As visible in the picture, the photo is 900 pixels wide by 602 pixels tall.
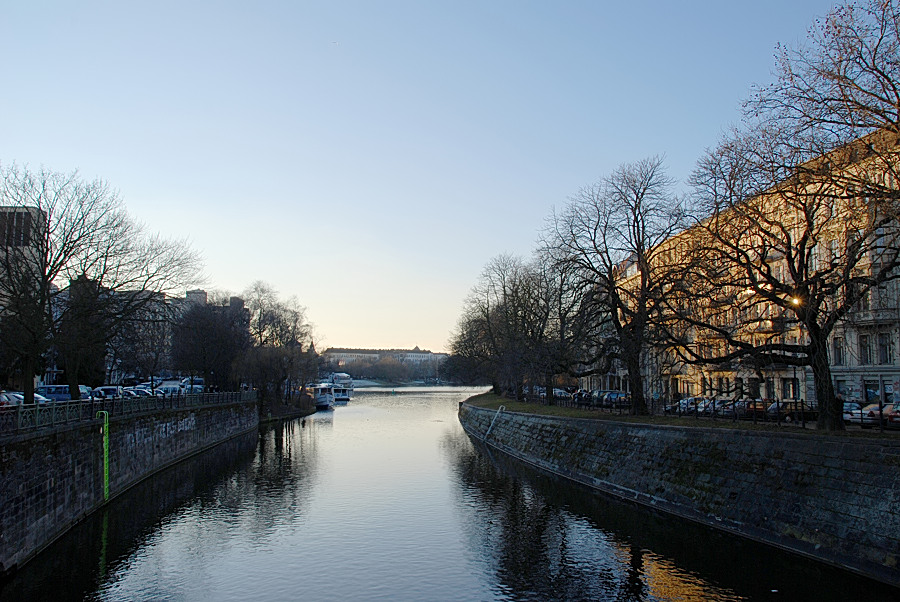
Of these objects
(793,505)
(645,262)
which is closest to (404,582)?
(793,505)

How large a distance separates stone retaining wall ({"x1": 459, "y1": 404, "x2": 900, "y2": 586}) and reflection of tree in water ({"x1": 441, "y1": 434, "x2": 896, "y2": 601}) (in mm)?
552

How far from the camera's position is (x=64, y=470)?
71.7ft

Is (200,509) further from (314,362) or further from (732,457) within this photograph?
(314,362)

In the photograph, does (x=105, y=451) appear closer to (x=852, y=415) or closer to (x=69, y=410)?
(x=69, y=410)

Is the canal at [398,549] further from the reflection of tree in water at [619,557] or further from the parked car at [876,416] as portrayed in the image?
the parked car at [876,416]

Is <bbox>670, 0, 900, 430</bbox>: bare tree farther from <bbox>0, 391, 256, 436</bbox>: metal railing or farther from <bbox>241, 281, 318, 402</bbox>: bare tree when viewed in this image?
<bbox>241, 281, 318, 402</bbox>: bare tree

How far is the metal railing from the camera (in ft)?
61.5

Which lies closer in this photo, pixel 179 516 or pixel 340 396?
pixel 179 516

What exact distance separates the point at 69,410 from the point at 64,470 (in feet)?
7.77

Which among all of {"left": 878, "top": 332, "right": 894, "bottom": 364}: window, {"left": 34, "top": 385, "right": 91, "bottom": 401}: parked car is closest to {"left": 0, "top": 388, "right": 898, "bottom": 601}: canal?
{"left": 34, "top": 385, "right": 91, "bottom": 401}: parked car

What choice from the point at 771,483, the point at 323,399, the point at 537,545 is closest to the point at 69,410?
the point at 537,545

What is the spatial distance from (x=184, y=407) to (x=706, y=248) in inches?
1264

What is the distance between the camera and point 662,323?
26547 mm

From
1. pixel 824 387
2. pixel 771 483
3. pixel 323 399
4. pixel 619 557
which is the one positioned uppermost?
pixel 824 387
